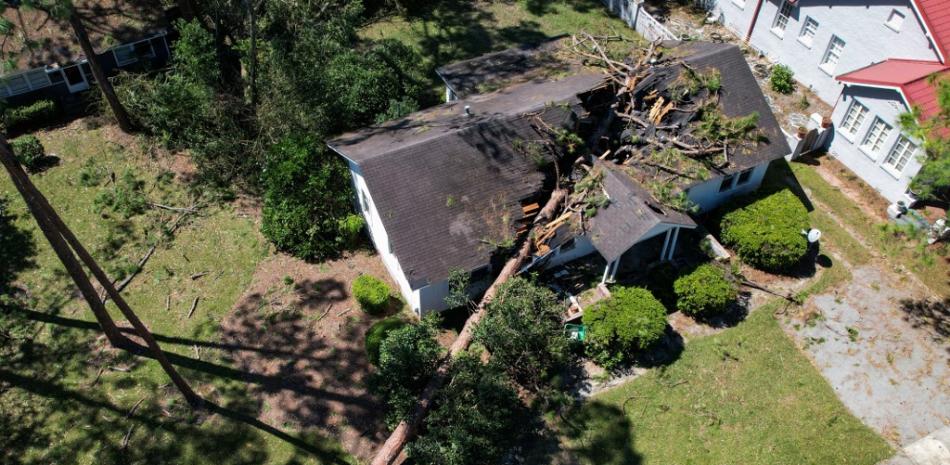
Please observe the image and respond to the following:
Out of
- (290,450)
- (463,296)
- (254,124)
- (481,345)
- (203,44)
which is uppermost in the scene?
(203,44)

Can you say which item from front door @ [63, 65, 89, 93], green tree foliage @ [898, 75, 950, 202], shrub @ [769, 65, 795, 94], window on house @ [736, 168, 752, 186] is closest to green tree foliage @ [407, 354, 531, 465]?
window on house @ [736, 168, 752, 186]

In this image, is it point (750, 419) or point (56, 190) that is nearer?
point (750, 419)

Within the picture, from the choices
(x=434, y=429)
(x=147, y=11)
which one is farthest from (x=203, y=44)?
(x=434, y=429)

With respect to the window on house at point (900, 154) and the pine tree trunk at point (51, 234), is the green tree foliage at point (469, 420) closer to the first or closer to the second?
the pine tree trunk at point (51, 234)

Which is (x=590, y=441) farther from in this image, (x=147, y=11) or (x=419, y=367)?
(x=147, y=11)

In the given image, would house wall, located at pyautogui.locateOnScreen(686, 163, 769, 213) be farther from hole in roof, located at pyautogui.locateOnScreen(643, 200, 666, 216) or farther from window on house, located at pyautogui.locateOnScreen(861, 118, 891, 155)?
window on house, located at pyautogui.locateOnScreen(861, 118, 891, 155)

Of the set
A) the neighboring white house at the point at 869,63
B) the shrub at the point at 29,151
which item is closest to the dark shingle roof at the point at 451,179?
the neighboring white house at the point at 869,63

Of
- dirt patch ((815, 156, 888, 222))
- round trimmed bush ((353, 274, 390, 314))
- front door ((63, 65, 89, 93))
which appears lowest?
round trimmed bush ((353, 274, 390, 314))
